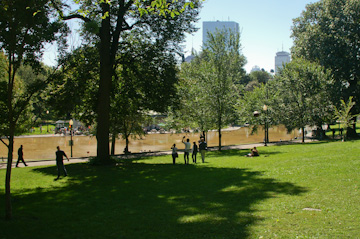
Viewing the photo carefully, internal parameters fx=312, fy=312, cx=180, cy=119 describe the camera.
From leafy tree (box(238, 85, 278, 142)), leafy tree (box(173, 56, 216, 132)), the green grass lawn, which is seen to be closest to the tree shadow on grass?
the green grass lawn

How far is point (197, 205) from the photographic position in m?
9.17

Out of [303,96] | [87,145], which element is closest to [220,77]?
[303,96]

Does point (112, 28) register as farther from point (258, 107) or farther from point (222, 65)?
point (258, 107)

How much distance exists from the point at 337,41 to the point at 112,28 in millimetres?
30125

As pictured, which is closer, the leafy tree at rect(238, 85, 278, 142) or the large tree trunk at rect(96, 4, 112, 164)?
the large tree trunk at rect(96, 4, 112, 164)

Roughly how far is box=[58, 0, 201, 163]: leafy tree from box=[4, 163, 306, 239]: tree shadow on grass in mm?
5751

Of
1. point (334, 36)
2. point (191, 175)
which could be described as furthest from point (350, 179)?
point (334, 36)

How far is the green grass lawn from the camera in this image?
695 centimetres

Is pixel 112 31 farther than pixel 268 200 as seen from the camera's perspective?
Yes

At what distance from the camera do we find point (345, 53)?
3897 cm

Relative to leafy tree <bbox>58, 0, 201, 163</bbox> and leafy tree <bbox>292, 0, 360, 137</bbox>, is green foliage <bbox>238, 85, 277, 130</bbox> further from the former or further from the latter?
A: leafy tree <bbox>58, 0, 201, 163</bbox>

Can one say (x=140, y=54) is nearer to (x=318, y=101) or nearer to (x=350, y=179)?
(x=350, y=179)

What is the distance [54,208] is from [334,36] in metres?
39.2

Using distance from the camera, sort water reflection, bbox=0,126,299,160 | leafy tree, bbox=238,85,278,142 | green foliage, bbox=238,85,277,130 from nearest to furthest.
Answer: water reflection, bbox=0,126,299,160 → leafy tree, bbox=238,85,278,142 → green foliage, bbox=238,85,277,130
